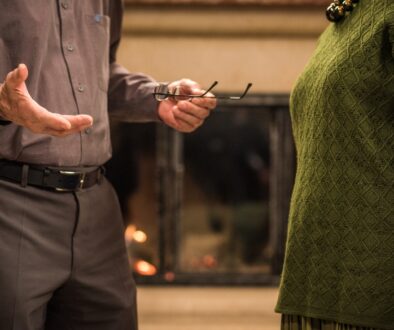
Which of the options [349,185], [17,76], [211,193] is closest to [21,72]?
[17,76]

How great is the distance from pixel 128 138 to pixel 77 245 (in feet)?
4.74

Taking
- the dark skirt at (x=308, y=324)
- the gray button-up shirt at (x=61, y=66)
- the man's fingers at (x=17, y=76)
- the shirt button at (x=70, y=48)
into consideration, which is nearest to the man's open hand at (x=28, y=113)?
the man's fingers at (x=17, y=76)

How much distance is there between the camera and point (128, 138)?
2652mm

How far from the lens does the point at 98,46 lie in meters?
1.28

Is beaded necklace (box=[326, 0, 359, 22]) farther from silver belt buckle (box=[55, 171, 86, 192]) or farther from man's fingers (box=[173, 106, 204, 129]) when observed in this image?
silver belt buckle (box=[55, 171, 86, 192])

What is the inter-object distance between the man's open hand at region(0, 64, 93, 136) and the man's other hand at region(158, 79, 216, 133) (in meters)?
0.31

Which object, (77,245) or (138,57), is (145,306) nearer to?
(138,57)

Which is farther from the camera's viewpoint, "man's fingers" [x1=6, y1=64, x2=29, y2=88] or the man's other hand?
the man's other hand

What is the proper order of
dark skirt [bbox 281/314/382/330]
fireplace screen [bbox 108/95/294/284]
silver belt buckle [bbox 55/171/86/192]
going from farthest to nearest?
fireplace screen [bbox 108/95/294/284] < silver belt buckle [bbox 55/171/86/192] < dark skirt [bbox 281/314/382/330]

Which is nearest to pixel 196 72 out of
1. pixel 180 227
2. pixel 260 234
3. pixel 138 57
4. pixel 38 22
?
pixel 138 57

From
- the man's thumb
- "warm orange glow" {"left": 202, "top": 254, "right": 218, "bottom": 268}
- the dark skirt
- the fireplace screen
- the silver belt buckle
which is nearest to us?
the man's thumb

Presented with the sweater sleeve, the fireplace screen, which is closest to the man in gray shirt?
the sweater sleeve

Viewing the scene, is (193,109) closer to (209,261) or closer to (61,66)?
(61,66)

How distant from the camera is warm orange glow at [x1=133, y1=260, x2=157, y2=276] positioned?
256cm
